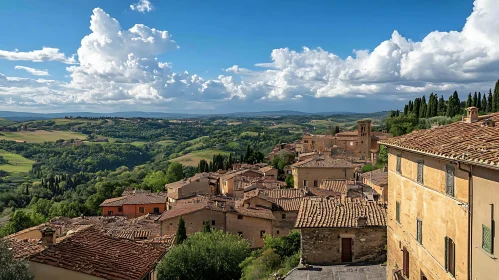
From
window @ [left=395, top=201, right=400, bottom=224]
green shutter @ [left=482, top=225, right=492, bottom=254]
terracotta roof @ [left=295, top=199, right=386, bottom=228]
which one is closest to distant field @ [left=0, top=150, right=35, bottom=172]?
terracotta roof @ [left=295, top=199, right=386, bottom=228]

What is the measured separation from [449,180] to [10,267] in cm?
1268

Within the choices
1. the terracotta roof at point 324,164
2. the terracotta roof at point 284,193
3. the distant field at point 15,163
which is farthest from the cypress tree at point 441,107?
the distant field at point 15,163

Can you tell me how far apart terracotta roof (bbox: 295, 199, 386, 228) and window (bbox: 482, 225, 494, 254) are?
441 inches

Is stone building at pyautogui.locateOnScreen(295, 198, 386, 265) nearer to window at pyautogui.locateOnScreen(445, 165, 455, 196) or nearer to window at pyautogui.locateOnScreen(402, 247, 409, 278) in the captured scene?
window at pyautogui.locateOnScreen(402, 247, 409, 278)

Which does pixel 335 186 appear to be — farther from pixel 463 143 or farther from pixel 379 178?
pixel 463 143

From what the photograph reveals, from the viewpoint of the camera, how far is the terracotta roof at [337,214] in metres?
21.8

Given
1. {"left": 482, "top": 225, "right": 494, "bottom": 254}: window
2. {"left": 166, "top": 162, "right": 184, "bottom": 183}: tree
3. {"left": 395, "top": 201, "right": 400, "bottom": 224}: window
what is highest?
{"left": 482, "top": 225, "right": 494, "bottom": 254}: window

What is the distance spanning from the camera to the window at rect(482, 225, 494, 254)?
10133mm

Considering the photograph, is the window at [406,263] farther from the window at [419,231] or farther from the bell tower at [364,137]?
the bell tower at [364,137]

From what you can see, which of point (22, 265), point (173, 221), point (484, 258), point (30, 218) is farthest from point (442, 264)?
point (30, 218)

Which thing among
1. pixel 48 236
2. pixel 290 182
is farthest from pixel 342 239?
pixel 290 182

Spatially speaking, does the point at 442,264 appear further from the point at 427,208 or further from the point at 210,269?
the point at 210,269

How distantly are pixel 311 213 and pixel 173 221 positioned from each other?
2643 centimetres

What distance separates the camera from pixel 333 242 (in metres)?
21.8
